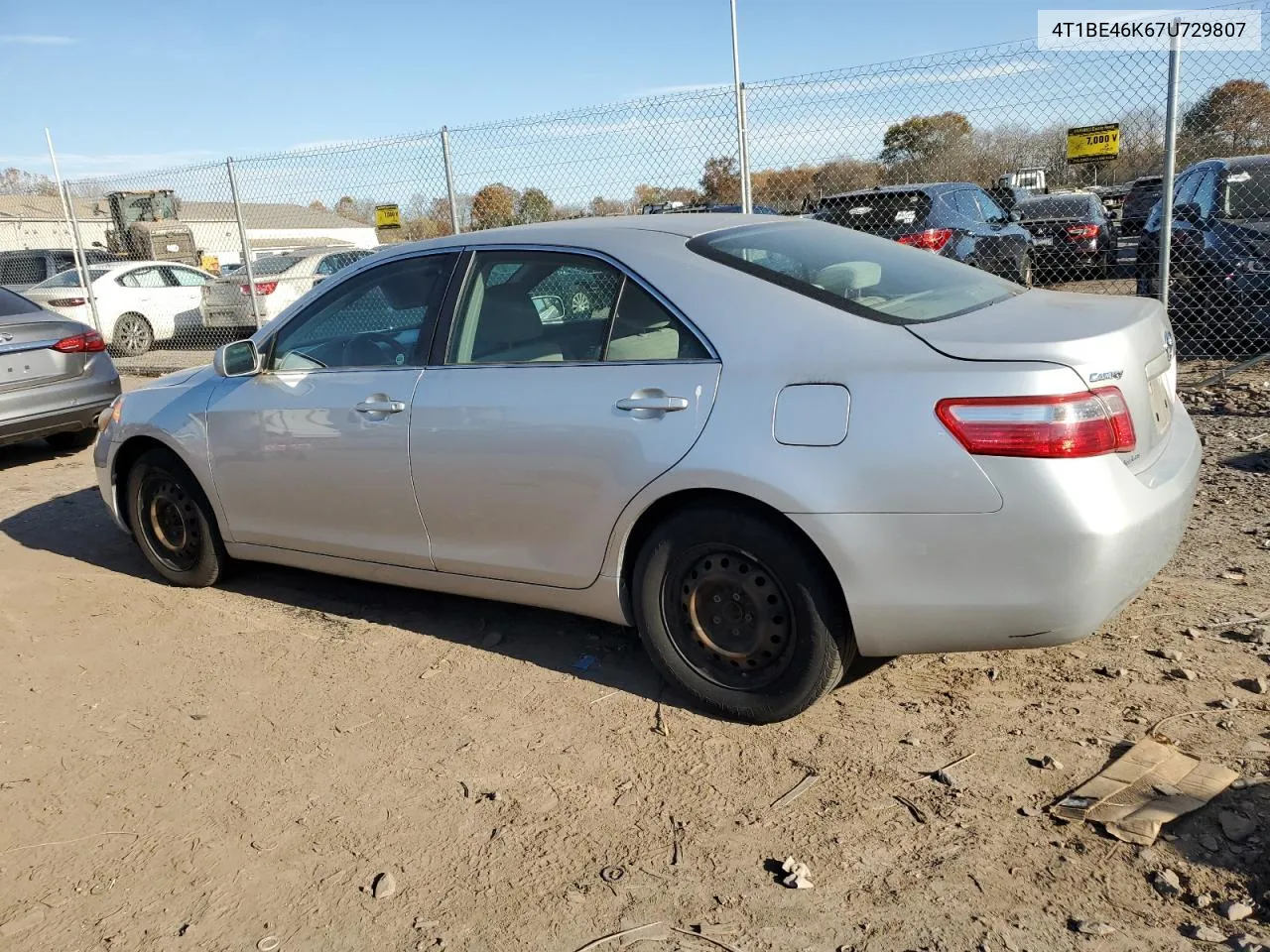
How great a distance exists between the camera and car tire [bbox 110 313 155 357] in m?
16.0

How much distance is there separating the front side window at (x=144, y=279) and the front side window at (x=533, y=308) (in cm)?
1439

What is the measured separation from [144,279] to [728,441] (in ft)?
52.4

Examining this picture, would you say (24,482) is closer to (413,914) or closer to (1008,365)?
(413,914)

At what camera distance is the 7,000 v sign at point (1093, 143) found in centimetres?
672

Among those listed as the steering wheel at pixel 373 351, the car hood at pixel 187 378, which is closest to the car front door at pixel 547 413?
the steering wheel at pixel 373 351

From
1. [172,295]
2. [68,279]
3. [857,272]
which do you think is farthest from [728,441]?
[68,279]

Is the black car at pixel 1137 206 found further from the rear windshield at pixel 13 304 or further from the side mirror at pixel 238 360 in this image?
the rear windshield at pixel 13 304

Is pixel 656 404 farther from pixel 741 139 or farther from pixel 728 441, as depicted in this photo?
pixel 741 139

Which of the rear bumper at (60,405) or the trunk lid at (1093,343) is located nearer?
the trunk lid at (1093,343)

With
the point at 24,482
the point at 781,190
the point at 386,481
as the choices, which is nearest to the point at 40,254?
the point at 24,482

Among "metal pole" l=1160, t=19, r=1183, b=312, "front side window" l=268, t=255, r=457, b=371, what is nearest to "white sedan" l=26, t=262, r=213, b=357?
"front side window" l=268, t=255, r=457, b=371

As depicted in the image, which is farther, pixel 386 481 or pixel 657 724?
pixel 386 481

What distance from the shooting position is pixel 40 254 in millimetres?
18641

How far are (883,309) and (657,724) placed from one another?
1566mm
